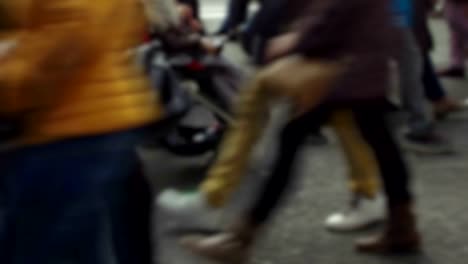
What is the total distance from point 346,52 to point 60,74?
134 centimetres

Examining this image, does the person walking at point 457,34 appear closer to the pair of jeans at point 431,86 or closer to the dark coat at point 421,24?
the pair of jeans at point 431,86

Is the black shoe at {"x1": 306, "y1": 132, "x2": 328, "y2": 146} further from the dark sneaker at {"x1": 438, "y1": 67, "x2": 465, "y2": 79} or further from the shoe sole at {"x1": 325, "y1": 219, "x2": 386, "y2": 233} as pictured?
the dark sneaker at {"x1": 438, "y1": 67, "x2": 465, "y2": 79}

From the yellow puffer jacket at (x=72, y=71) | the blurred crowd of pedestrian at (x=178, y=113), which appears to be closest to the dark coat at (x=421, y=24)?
the blurred crowd of pedestrian at (x=178, y=113)

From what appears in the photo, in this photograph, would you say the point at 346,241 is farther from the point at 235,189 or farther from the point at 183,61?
the point at 183,61

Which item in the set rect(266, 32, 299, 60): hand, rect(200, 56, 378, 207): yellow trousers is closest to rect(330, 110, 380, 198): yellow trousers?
rect(200, 56, 378, 207): yellow trousers

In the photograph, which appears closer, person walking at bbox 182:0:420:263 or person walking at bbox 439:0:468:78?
person walking at bbox 182:0:420:263

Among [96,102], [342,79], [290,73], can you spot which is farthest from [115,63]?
[342,79]

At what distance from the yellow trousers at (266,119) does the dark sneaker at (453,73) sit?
326 centimetres

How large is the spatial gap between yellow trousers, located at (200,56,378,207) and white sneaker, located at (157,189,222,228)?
46mm

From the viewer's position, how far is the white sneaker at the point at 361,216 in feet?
14.7

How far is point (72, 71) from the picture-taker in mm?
2244

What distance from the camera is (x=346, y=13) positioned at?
332cm

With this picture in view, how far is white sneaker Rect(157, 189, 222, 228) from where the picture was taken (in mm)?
3406

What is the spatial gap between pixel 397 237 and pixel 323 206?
700 mm
